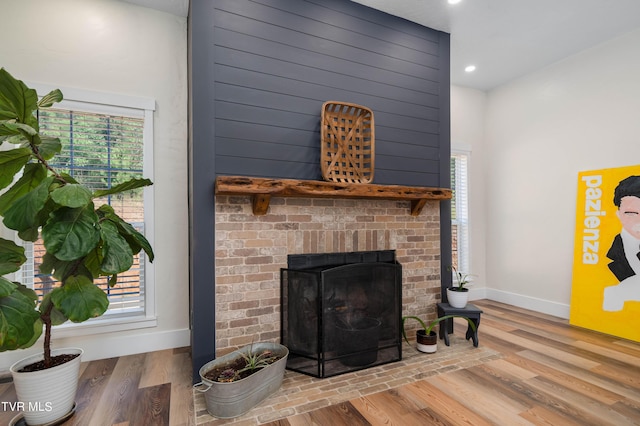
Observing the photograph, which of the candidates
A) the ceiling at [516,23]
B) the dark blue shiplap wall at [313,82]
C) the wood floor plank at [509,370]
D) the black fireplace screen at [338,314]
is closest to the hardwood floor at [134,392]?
the black fireplace screen at [338,314]

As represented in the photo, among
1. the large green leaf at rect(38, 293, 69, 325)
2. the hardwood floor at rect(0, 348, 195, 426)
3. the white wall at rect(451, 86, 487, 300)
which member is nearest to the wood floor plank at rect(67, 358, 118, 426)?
the hardwood floor at rect(0, 348, 195, 426)

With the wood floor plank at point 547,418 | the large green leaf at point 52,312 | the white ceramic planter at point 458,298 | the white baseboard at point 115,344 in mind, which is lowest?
the wood floor plank at point 547,418

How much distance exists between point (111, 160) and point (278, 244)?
5.49 feet

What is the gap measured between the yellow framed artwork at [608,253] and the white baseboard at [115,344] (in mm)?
4134

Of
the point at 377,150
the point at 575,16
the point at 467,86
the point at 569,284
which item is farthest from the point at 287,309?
the point at 467,86

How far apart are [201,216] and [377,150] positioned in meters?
→ 1.62

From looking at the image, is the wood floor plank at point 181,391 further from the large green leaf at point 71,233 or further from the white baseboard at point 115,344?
the large green leaf at point 71,233

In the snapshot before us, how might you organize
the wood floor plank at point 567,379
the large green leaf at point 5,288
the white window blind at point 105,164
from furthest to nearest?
1. the white window blind at point 105,164
2. the wood floor plank at point 567,379
3. the large green leaf at point 5,288

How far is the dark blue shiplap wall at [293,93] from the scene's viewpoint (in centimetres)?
229

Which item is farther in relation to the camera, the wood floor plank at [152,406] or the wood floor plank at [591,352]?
the wood floor plank at [591,352]

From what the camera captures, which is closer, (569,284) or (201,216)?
(201,216)

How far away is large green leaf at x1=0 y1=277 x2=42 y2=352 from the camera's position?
4.79ft

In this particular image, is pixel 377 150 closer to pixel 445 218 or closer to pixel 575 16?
pixel 445 218

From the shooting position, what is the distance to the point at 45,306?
1.83 m
